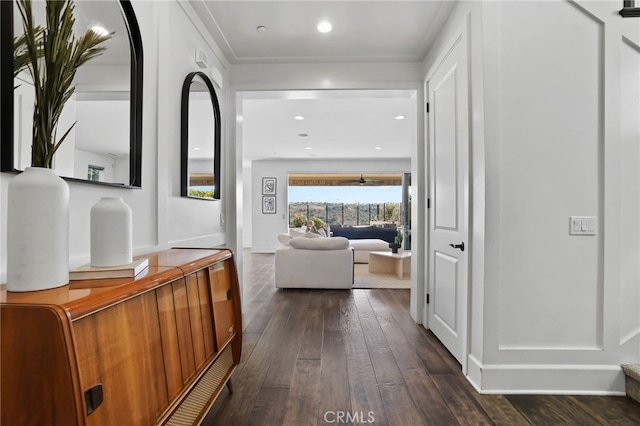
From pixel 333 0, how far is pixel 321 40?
0.50 metres

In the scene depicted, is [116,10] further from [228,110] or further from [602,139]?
[602,139]

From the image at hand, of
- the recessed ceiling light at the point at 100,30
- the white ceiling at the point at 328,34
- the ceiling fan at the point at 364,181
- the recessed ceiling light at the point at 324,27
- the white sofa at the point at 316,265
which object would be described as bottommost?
the white sofa at the point at 316,265

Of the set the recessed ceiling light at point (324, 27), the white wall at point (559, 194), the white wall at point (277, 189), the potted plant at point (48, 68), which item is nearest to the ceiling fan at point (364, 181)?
the white wall at point (277, 189)

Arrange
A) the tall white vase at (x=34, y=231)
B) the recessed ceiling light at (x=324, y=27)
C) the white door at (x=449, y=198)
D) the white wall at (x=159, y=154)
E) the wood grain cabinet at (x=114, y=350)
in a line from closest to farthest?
the wood grain cabinet at (x=114, y=350) → the tall white vase at (x=34, y=231) → the white wall at (x=159, y=154) → the white door at (x=449, y=198) → the recessed ceiling light at (x=324, y=27)

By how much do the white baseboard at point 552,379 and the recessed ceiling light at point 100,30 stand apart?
2.68m

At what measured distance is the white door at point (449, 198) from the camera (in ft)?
7.10

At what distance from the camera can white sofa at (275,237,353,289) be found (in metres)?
4.45

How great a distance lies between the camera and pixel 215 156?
2811 mm

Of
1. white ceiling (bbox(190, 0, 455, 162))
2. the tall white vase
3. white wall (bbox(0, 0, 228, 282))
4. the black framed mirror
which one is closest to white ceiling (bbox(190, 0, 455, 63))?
white ceiling (bbox(190, 0, 455, 162))

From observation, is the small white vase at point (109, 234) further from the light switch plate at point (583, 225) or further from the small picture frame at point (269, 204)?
the small picture frame at point (269, 204)

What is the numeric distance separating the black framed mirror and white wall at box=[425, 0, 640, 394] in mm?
2018

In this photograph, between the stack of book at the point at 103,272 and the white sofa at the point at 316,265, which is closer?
the stack of book at the point at 103,272

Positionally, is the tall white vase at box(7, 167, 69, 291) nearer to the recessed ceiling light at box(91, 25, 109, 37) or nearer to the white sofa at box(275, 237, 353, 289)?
the recessed ceiling light at box(91, 25, 109, 37)

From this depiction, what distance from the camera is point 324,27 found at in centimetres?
256
